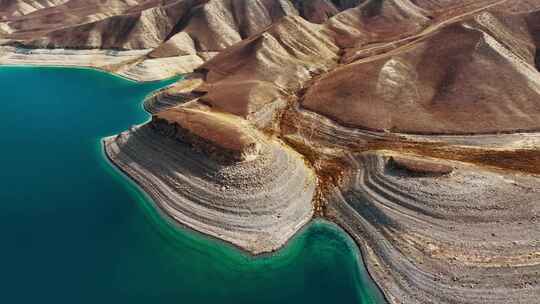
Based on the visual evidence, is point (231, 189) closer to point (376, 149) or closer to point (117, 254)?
point (117, 254)

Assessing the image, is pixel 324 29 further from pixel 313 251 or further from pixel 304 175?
pixel 313 251

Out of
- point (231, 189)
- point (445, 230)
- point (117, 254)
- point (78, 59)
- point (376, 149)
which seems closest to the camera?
point (117, 254)

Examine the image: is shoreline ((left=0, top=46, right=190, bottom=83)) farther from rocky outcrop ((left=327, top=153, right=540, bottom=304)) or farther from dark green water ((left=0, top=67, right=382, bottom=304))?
rocky outcrop ((left=327, top=153, right=540, bottom=304))

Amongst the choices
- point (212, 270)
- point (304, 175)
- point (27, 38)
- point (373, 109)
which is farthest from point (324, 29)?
point (27, 38)

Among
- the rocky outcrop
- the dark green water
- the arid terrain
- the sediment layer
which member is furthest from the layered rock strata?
the rocky outcrop

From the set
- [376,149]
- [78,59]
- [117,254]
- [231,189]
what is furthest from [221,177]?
[78,59]

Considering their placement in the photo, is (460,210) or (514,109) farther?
(514,109)

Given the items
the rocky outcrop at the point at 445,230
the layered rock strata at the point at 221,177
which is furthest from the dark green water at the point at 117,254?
the rocky outcrop at the point at 445,230
